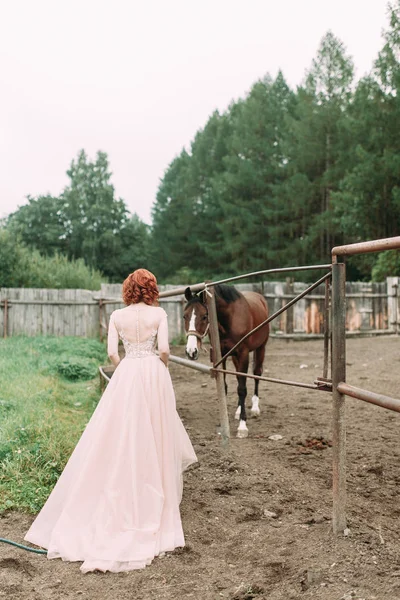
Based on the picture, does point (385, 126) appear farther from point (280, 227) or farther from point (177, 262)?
→ point (177, 262)

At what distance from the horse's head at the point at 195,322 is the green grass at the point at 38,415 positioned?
1.31 meters

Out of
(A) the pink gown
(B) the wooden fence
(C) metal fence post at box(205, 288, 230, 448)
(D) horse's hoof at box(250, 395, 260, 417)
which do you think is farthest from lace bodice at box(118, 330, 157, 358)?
(B) the wooden fence

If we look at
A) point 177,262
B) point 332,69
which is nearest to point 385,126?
point 332,69

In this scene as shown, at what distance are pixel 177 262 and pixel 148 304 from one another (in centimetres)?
3480

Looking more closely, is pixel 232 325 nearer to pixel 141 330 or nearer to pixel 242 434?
pixel 242 434

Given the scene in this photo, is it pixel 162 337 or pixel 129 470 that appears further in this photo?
pixel 162 337

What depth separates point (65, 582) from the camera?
2.76m

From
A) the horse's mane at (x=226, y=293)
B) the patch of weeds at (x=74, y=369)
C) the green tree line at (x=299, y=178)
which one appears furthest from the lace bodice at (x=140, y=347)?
the green tree line at (x=299, y=178)

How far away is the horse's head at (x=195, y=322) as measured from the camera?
551 centimetres

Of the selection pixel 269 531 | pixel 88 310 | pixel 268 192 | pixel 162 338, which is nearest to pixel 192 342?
pixel 162 338

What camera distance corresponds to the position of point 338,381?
10.1 ft

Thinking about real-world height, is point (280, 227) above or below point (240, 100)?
below

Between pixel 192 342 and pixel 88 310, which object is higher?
pixel 88 310

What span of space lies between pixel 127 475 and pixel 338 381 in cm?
136
